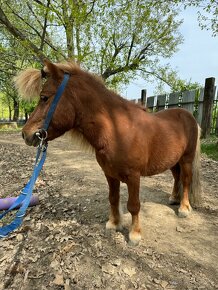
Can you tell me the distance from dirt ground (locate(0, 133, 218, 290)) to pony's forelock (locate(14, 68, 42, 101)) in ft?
3.20

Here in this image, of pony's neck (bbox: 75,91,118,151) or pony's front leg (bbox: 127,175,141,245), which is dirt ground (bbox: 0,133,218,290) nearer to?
pony's front leg (bbox: 127,175,141,245)

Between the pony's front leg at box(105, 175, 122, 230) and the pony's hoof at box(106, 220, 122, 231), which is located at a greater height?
the pony's front leg at box(105, 175, 122, 230)

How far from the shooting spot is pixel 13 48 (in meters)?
18.8

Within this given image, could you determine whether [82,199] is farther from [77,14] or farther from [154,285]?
[77,14]

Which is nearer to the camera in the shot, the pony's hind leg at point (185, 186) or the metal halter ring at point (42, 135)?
the metal halter ring at point (42, 135)

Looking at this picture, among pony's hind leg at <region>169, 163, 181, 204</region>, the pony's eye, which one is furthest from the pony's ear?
pony's hind leg at <region>169, 163, 181, 204</region>

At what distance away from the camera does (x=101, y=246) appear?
3119 millimetres

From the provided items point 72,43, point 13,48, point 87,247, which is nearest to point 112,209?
point 87,247

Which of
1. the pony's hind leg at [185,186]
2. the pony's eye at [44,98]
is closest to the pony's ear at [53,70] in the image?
the pony's eye at [44,98]

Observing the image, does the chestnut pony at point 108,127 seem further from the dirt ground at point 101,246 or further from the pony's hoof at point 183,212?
the pony's hoof at point 183,212

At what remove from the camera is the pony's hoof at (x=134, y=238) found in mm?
3148

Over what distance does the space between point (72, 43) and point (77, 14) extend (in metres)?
2.37

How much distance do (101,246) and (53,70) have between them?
6.49ft

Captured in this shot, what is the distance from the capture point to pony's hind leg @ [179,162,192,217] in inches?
152
